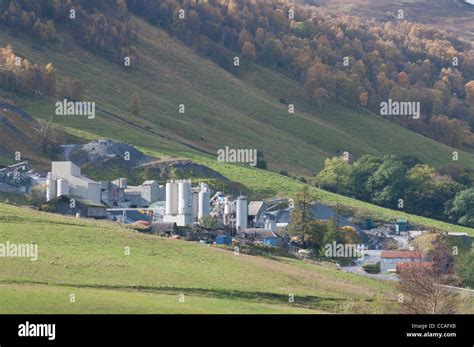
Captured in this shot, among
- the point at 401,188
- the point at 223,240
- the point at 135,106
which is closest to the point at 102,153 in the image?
the point at 135,106

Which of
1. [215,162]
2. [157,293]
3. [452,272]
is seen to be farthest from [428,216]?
[157,293]

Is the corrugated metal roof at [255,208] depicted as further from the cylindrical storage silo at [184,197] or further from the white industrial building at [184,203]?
the cylindrical storage silo at [184,197]

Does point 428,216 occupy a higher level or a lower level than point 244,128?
lower

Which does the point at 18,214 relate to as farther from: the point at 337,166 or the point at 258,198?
the point at 337,166

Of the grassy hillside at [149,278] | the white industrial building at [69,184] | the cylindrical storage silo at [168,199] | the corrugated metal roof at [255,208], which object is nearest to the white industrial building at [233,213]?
the corrugated metal roof at [255,208]

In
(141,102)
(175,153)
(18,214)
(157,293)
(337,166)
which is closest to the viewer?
(157,293)

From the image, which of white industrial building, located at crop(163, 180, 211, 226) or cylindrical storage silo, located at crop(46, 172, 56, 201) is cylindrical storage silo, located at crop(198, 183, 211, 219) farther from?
cylindrical storage silo, located at crop(46, 172, 56, 201)
